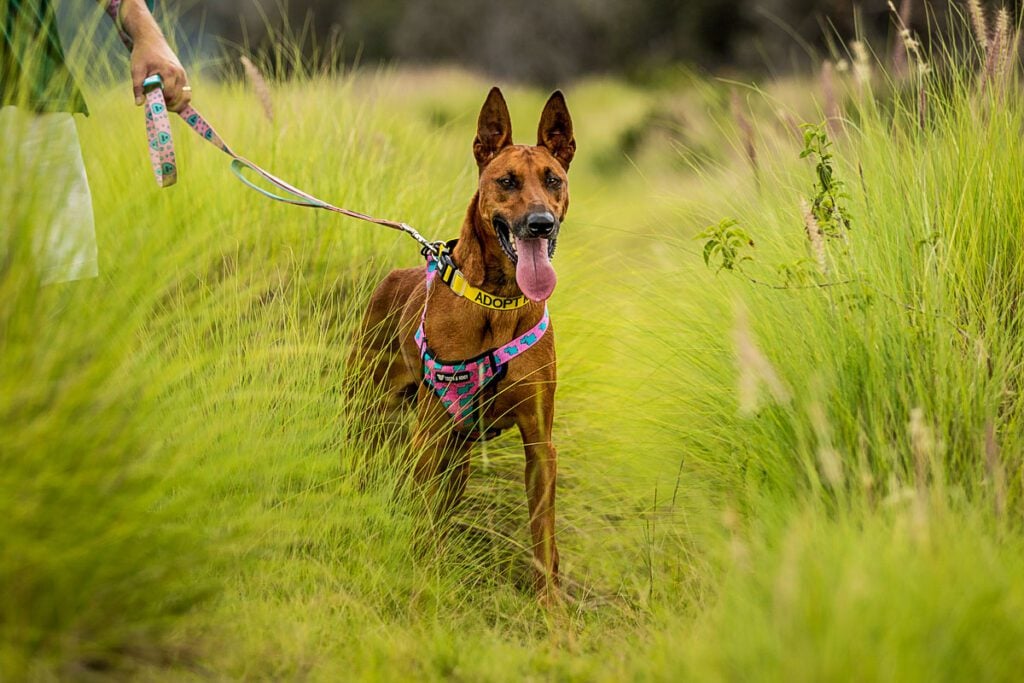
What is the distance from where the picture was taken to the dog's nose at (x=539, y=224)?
3.37 m

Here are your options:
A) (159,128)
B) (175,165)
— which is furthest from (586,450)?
(159,128)

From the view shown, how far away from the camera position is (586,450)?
4.27m

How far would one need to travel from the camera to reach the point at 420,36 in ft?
87.4

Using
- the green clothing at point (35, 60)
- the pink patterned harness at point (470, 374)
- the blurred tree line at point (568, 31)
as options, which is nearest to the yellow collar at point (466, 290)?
the pink patterned harness at point (470, 374)

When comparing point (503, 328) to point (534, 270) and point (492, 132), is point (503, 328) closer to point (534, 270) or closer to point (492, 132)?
point (534, 270)

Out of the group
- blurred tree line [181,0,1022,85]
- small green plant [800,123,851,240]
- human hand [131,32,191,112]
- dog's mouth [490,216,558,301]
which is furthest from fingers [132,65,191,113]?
blurred tree line [181,0,1022,85]

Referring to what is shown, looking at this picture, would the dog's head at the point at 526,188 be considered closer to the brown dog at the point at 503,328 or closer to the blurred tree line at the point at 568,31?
the brown dog at the point at 503,328

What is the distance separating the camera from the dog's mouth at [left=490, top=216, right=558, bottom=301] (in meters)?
3.38

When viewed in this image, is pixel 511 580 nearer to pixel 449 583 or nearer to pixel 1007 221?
pixel 449 583

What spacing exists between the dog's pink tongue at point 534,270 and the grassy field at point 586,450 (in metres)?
0.57

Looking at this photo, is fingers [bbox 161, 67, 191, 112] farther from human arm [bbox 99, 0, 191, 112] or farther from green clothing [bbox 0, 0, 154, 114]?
green clothing [bbox 0, 0, 154, 114]

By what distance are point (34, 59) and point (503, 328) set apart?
5.27 ft

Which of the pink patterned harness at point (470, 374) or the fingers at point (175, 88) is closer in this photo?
the fingers at point (175, 88)

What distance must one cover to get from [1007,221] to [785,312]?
0.79 meters
